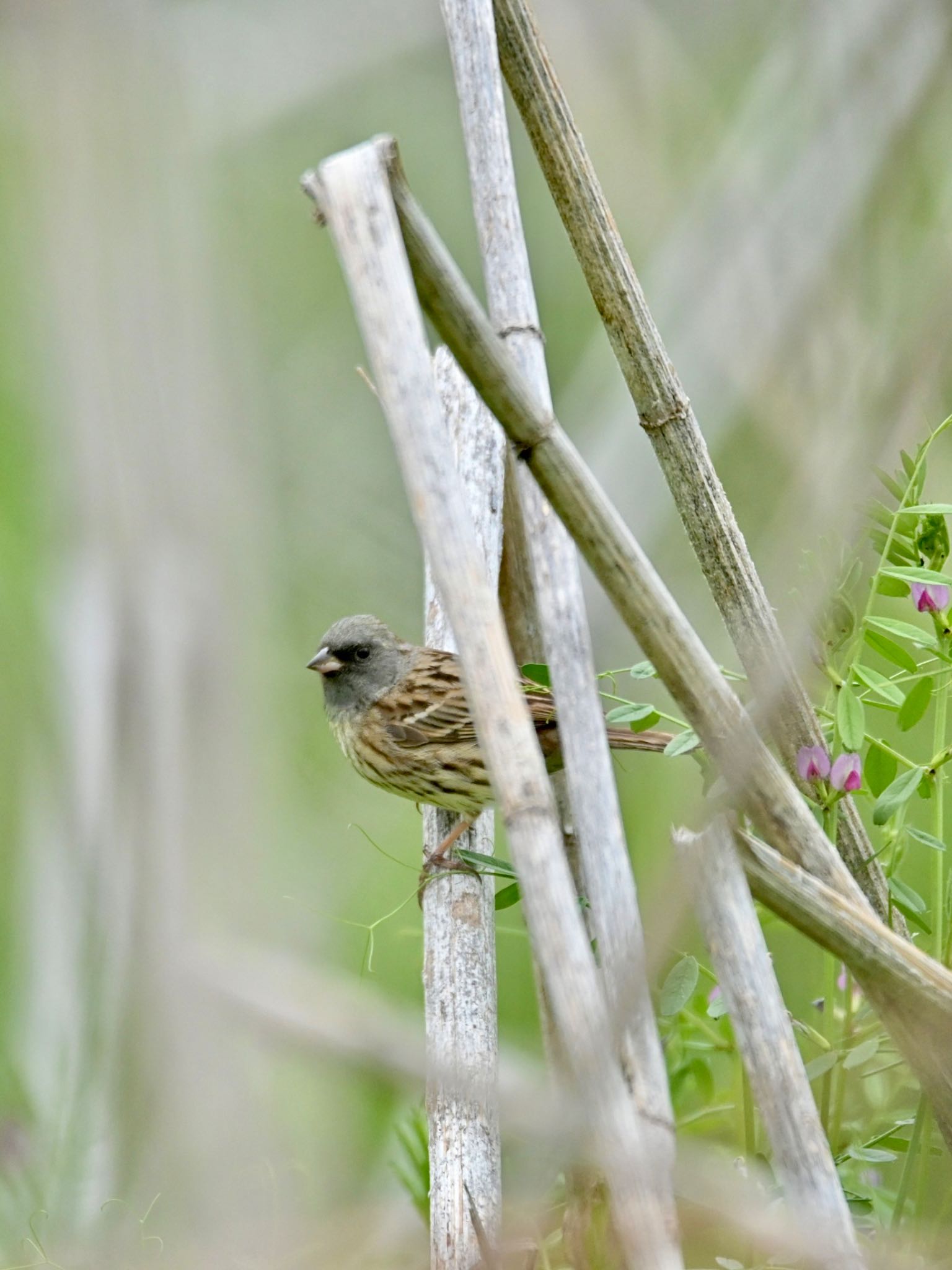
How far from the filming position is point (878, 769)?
132 cm

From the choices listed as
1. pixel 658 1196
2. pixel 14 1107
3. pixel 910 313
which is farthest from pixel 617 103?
pixel 658 1196

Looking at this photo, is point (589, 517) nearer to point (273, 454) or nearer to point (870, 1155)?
point (870, 1155)

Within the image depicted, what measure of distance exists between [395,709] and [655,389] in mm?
1429

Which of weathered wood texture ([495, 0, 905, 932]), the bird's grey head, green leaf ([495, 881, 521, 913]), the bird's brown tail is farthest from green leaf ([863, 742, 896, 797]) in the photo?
the bird's grey head

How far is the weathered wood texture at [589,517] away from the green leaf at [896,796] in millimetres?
182

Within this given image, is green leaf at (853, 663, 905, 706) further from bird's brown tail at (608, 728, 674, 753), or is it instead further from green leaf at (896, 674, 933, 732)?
bird's brown tail at (608, 728, 674, 753)

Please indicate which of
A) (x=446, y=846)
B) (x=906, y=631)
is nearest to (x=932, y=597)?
(x=906, y=631)

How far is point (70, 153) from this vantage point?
1665 mm

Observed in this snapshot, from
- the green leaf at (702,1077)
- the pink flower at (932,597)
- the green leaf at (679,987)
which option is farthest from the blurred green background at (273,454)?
the green leaf at (702,1077)

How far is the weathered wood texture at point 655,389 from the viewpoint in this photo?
1.32 meters

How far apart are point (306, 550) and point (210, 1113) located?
6.99ft

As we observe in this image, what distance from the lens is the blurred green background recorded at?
54.6 inches

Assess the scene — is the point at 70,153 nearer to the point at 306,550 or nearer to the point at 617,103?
the point at 617,103

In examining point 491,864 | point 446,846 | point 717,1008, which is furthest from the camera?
point 446,846
